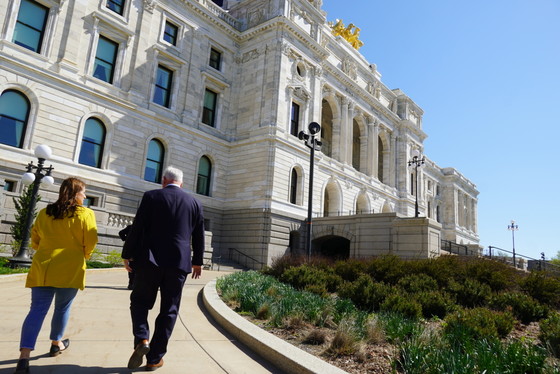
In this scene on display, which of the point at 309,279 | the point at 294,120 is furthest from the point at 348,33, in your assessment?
the point at 309,279

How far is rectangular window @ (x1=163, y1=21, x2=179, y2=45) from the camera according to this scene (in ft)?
82.3

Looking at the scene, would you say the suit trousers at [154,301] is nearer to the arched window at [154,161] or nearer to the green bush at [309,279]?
the green bush at [309,279]

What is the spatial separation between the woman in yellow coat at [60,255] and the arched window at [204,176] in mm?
22036

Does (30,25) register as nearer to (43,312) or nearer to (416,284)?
(43,312)

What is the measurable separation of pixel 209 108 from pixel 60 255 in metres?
24.7

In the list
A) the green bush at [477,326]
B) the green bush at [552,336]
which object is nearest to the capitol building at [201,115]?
the green bush at [477,326]

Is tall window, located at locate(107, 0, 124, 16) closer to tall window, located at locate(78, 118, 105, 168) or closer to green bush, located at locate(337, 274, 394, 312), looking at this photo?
tall window, located at locate(78, 118, 105, 168)

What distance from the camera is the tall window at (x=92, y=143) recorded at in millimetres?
20134

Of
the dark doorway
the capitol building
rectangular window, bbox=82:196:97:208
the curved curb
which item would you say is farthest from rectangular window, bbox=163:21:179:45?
the curved curb

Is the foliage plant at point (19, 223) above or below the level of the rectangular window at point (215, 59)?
below

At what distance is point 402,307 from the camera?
6.63 m

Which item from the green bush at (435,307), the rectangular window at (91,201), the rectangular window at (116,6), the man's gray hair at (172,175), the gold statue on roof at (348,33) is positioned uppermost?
the gold statue on roof at (348,33)

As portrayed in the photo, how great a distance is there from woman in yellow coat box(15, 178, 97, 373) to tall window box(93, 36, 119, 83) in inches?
795

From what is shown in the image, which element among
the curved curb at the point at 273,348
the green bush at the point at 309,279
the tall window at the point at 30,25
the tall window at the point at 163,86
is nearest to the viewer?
the curved curb at the point at 273,348
